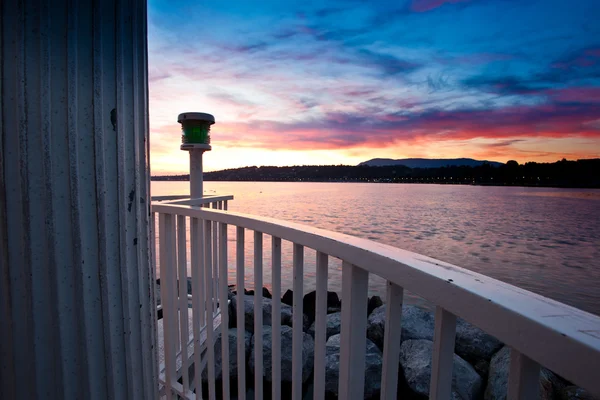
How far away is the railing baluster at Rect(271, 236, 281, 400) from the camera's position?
1.53 m

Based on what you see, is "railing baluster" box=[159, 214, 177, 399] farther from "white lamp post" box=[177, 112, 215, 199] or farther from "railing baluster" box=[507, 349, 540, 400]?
"railing baluster" box=[507, 349, 540, 400]

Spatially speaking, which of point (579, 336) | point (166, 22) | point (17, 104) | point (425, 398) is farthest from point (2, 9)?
point (425, 398)

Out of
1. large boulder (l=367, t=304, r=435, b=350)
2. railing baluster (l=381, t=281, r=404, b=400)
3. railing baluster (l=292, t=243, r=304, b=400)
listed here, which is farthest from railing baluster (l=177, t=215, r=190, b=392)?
large boulder (l=367, t=304, r=435, b=350)

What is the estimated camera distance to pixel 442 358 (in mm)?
802

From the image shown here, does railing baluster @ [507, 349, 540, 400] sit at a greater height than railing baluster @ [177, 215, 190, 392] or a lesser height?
greater

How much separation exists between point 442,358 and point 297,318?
0.73 metres

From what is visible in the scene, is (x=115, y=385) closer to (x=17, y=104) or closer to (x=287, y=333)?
(x=17, y=104)

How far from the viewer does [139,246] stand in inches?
44.6

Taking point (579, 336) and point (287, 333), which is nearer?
point (579, 336)

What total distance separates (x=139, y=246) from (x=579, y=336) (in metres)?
1.16

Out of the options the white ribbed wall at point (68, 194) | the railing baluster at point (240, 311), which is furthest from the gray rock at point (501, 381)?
the white ribbed wall at point (68, 194)

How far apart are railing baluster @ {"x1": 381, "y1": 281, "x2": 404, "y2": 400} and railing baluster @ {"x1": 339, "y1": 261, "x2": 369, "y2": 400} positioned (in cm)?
13

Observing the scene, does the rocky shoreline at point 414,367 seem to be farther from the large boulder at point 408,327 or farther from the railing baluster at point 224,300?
the railing baluster at point 224,300

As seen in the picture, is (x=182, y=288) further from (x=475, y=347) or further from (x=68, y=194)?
(x=475, y=347)
